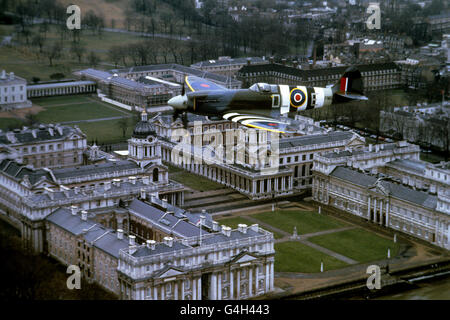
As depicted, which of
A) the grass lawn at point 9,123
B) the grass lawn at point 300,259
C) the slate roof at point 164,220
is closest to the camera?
the slate roof at point 164,220

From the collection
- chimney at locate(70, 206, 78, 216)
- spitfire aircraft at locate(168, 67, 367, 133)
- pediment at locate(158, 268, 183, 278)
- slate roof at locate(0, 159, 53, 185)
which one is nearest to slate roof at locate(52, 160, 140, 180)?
slate roof at locate(0, 159, 53, 185)

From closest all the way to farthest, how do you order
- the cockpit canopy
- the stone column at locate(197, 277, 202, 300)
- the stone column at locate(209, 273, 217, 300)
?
the cockpit canopy → the stone column at locate(197, 277, 202, 300) → the stone column at locate(209, 273, 217, 300)

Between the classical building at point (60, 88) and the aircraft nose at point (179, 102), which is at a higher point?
the aircraft nose at point (179, 102)

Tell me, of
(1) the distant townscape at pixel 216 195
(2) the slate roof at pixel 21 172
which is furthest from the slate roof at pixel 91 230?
(2) the slate roof at pixel 21 172

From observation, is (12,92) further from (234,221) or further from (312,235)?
(312,235)

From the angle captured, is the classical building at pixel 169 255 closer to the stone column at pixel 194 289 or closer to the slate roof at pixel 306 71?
the stone column at pixel 194 289

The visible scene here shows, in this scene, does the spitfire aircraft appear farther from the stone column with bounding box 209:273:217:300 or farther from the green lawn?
the green lawn

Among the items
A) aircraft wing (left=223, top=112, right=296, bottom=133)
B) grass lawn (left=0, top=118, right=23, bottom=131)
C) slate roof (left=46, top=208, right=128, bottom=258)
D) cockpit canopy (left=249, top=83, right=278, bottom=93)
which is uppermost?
cockpit canopy (left=249, top=83, right=278, bottom=93)
